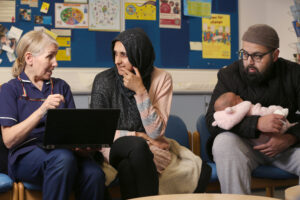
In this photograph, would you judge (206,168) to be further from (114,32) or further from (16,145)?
(114,32)

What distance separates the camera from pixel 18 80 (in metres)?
2.08

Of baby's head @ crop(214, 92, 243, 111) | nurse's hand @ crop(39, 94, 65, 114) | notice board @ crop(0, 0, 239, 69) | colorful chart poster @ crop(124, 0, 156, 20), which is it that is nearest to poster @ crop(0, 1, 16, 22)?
notice board @ crop(0, 0, 239, 69)

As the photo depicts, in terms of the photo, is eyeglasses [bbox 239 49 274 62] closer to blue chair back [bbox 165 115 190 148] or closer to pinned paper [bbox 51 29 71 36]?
blue chair back [bbox 165 115 190 148]

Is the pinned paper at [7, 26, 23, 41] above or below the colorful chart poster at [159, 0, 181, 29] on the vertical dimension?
below

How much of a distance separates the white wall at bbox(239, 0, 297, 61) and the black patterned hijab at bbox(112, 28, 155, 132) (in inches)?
60.4

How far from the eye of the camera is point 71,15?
306cm

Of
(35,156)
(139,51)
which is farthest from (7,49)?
(35,156)

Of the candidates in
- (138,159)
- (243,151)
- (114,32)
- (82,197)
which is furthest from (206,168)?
(114,32)

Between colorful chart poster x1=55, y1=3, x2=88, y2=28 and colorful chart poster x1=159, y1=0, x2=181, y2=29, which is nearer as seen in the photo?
colorful chart poster x1=55, y1=3, x2=88, y2=28

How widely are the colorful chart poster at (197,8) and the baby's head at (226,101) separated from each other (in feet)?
4.44

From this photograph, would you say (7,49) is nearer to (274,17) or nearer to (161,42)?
(161,42)

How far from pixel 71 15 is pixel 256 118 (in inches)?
65.4

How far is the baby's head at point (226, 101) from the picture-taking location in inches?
86.4

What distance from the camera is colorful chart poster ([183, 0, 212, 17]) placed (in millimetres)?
3391
